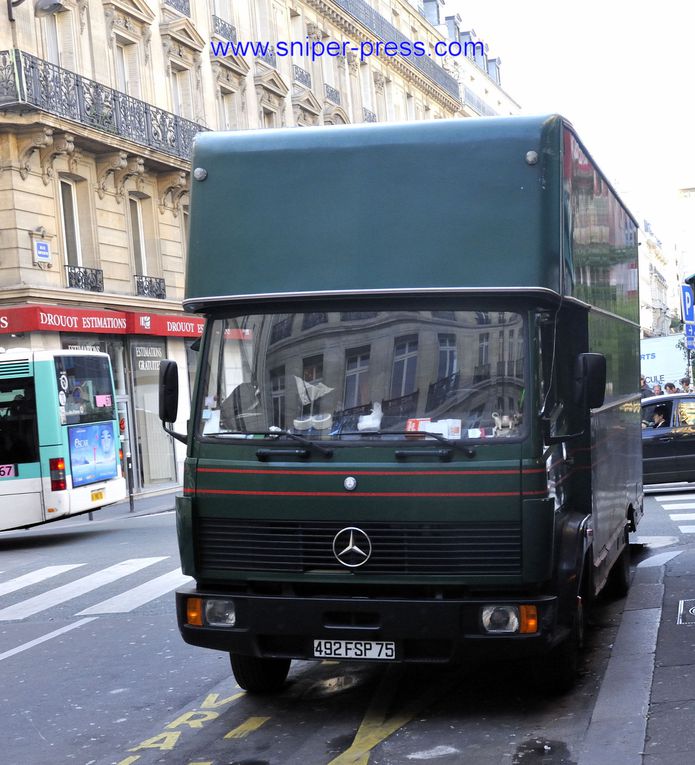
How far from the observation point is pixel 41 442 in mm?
18859

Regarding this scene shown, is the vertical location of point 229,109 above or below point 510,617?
above

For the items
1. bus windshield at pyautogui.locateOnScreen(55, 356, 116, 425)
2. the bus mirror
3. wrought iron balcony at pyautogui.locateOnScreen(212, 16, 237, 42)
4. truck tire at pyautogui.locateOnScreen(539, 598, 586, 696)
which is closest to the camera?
truck tire at pyautogui.locateOnScreen(539, 598, 586, 696)

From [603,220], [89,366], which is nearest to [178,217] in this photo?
[89,366]

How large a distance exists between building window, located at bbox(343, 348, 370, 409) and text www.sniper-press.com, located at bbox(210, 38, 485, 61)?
29.1m

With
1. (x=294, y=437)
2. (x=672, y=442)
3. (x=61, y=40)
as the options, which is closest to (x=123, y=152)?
(x=61, y=40)

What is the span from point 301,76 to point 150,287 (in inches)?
529

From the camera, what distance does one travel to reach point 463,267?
6730mm

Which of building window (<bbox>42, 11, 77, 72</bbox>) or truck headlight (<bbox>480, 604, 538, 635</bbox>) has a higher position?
building window (<bbox>42, 11, 77, 72</bbox>)

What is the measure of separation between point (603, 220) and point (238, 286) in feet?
Answer: 10.4

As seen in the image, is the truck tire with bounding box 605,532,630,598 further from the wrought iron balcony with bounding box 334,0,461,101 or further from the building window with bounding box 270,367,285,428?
the wrought iron balcony with bounding box 334,0,461,101

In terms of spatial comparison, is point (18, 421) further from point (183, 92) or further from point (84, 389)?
point (183, 92)

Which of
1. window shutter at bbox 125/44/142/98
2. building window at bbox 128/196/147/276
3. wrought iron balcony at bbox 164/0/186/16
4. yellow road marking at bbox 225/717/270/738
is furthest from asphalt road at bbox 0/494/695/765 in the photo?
wrought iron balcony at bbox 164/0/186/16

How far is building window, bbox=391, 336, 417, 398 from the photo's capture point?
670 cm

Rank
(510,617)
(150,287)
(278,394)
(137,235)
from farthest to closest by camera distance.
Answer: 1. (137,235)
2. (150,287)
3. (278,394)
4. (510,617)
